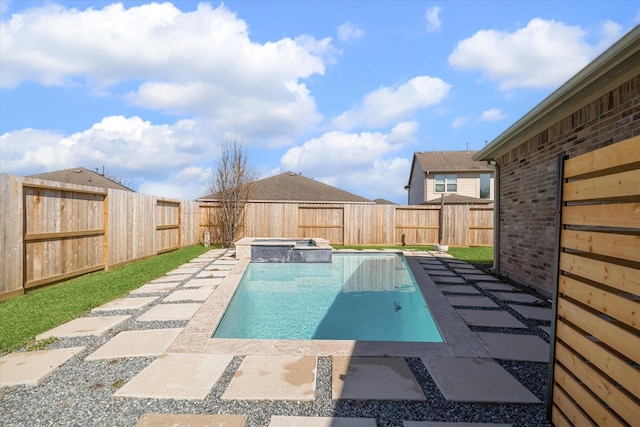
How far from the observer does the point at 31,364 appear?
2836mm

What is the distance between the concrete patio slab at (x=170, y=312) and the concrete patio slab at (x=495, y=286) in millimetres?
4933

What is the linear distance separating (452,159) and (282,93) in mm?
12947

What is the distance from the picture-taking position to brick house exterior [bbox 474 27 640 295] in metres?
3.50

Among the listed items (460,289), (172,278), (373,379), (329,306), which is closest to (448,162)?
(460,289)

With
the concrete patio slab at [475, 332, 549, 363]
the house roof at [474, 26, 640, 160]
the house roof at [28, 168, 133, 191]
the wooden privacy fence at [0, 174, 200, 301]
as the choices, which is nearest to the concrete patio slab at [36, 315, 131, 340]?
the wooden privacy fence at [0, 174, 200, 301]

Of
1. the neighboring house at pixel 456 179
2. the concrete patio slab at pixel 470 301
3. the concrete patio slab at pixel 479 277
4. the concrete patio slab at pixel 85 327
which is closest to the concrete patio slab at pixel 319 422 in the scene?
the concrete patio slab at pixel 85 327

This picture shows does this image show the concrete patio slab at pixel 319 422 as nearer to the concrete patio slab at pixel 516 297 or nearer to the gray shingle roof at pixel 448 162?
the concrete patio slab at pixel 516 297

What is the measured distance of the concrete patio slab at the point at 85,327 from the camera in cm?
355

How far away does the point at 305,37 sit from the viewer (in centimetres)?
966

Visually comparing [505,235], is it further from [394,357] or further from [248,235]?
[248,235]

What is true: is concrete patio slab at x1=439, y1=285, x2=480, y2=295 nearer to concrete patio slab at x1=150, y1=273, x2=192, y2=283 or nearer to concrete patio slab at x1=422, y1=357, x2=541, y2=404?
concrete patio slab at x1=422, y1=357, x2=541, y2=404

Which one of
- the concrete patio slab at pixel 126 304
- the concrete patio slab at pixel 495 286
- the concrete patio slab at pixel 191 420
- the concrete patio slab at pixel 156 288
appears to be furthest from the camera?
the concrete patio slab at pixel 495 286

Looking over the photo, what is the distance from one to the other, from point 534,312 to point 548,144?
9.34 ft

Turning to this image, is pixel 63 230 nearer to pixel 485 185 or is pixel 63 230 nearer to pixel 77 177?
pixel 77 177
